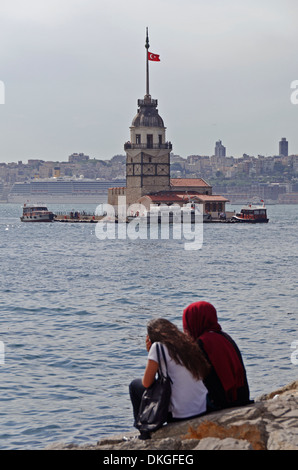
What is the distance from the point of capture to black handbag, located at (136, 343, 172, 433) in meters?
7.21

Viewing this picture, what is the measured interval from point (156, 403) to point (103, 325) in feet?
40.2

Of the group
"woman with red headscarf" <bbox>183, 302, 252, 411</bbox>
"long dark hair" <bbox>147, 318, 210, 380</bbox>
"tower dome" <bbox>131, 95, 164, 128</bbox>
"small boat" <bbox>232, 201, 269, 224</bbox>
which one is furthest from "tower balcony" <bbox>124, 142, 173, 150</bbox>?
"long dark hair" <bbox>147, 318, 210, 380</bbox>

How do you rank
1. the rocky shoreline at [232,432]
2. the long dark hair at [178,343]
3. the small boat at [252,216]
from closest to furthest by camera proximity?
1. the rocky shoreline at [232,432]
2. the long dark hair at [178,343]
3. the small boat at [252,216]

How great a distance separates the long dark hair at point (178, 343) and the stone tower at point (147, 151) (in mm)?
89484

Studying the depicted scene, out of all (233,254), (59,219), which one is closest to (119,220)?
(59,219)

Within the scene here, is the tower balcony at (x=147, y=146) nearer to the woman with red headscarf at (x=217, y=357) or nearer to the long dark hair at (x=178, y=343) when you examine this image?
Result: the woman with red headscarf at (x=217, y=357)

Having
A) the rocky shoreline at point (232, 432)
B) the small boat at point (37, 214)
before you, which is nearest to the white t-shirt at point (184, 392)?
the rocky shoreline at point (232, 432)

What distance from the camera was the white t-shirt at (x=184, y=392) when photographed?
721 centimetres

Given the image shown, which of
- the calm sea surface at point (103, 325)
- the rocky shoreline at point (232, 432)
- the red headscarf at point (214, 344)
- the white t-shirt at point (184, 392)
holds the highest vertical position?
the red headscarf at point (214, 344)

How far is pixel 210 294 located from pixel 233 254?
73.5 feet

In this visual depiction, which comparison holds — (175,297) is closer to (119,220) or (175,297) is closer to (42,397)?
(42,397)

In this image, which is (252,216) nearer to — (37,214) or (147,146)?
(147,146)

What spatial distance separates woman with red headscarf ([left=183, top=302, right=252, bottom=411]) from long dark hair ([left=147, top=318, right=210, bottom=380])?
0.46 ft
